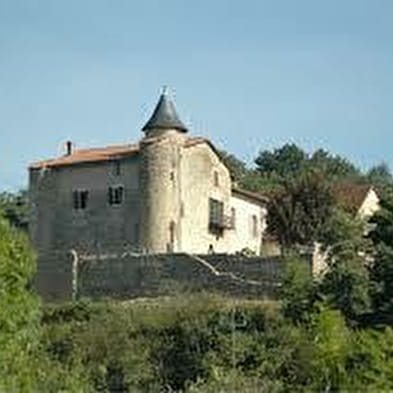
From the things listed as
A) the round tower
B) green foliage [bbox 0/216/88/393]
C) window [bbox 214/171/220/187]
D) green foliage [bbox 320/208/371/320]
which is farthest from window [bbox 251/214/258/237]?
green foliage [bbox 0/216/88/393]

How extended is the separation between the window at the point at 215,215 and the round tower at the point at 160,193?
3.12m

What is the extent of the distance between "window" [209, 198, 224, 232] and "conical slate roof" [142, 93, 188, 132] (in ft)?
12.4

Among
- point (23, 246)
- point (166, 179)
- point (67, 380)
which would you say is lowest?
point (67, 380)

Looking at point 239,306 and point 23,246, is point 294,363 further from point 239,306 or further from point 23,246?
point 23,246

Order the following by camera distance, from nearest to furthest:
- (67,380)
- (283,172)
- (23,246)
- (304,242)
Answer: (67,380) → (23,246) → (304,242) → (283,172)

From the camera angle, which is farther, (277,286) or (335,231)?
(335,231)

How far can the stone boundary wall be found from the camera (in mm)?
54719

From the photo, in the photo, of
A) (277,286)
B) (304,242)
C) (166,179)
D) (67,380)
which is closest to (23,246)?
(67,380)

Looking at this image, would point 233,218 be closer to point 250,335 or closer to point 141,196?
point 141,196

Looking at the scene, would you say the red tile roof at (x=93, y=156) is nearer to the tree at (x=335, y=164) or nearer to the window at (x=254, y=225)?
the window at (x=254, y=225)

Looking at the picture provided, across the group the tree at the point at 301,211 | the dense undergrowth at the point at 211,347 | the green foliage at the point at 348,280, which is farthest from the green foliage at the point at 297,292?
the tree at the point at 301,211

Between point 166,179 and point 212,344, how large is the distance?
15.2m

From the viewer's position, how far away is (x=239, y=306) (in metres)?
51.0

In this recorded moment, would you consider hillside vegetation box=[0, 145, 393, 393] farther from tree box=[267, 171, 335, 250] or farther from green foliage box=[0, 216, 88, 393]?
tree box=[267, 171, 335, 250]
